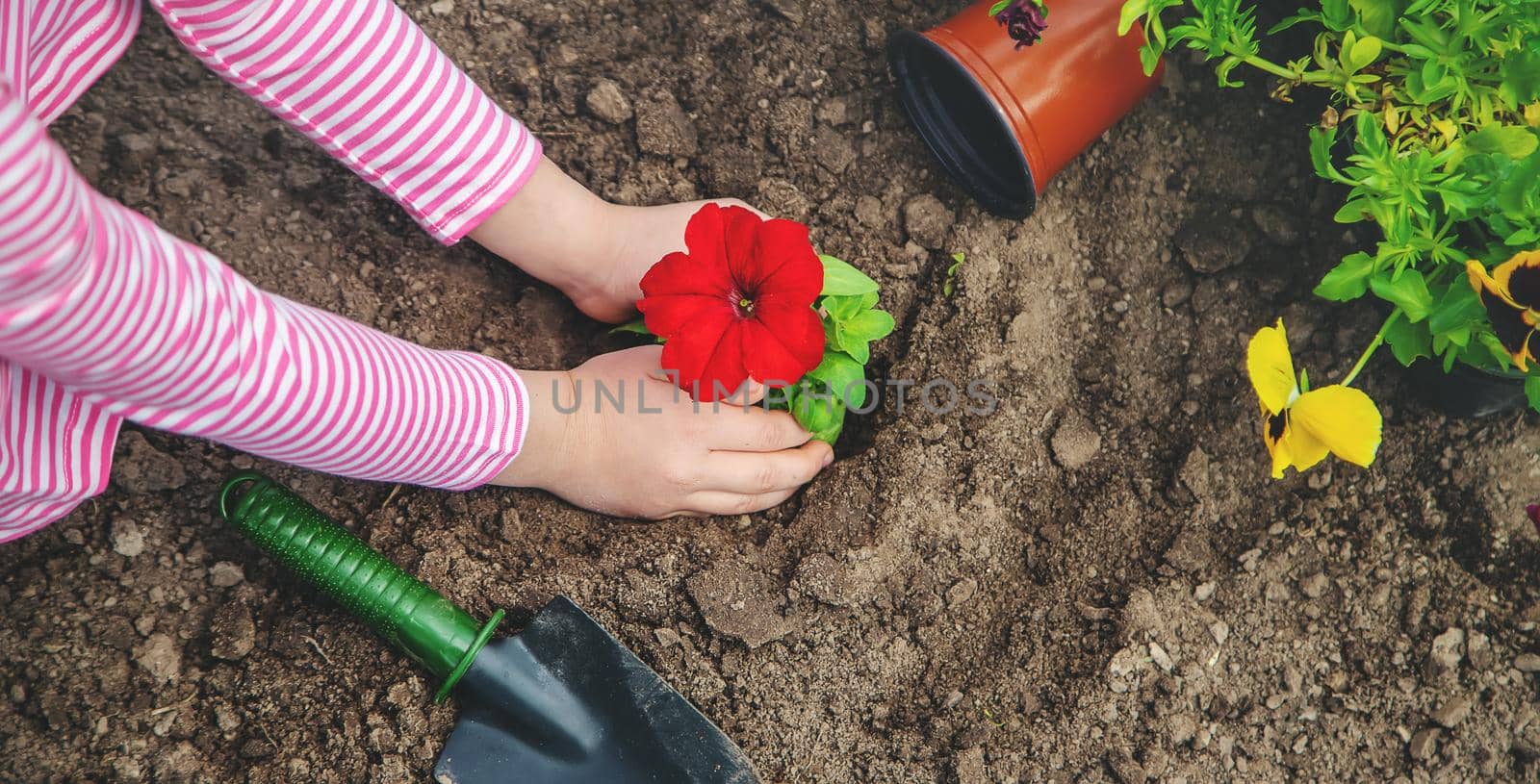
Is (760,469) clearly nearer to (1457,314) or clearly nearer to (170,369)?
(170,369)

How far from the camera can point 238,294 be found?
980 mm

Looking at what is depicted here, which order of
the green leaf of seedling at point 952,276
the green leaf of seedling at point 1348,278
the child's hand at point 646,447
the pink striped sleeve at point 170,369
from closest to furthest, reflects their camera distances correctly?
the pink striped sleeve at point 170,369
the green leaf of seedling at point 1348,278
the child's hand at point 646,447
the green leaf of seedling at point 952,276

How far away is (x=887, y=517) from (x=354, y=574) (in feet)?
2.18

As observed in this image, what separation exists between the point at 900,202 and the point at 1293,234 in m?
0.56

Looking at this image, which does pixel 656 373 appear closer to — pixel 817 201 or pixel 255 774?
pixel 817 201

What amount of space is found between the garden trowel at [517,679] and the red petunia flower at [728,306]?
0.39m

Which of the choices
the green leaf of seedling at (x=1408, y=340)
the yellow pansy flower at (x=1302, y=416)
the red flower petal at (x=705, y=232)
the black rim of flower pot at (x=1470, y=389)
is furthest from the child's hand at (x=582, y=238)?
the black rim of flower pot at (x=1470, y=389)

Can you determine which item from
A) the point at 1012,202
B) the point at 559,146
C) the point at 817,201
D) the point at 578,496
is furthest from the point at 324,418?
the point at 1012,202

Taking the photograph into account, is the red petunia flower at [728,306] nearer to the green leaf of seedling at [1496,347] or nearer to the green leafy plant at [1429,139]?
the green leafy plant at [1429,139]

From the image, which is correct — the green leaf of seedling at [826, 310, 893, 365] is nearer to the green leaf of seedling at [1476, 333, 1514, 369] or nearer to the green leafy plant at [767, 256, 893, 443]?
the green leafy plant at [767, 256, 893, 443]

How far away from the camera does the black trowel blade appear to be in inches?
47.1

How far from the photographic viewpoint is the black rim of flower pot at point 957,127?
57.4 inches

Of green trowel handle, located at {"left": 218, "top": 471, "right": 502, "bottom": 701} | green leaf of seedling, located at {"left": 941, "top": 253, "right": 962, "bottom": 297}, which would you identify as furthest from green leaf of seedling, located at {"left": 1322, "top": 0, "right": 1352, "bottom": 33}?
green trowel handle, located at {"left": 218, "top": 471, "right": 502, "bottom": 701}

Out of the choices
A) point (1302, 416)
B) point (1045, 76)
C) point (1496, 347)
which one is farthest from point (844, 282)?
point (1496, 347)
